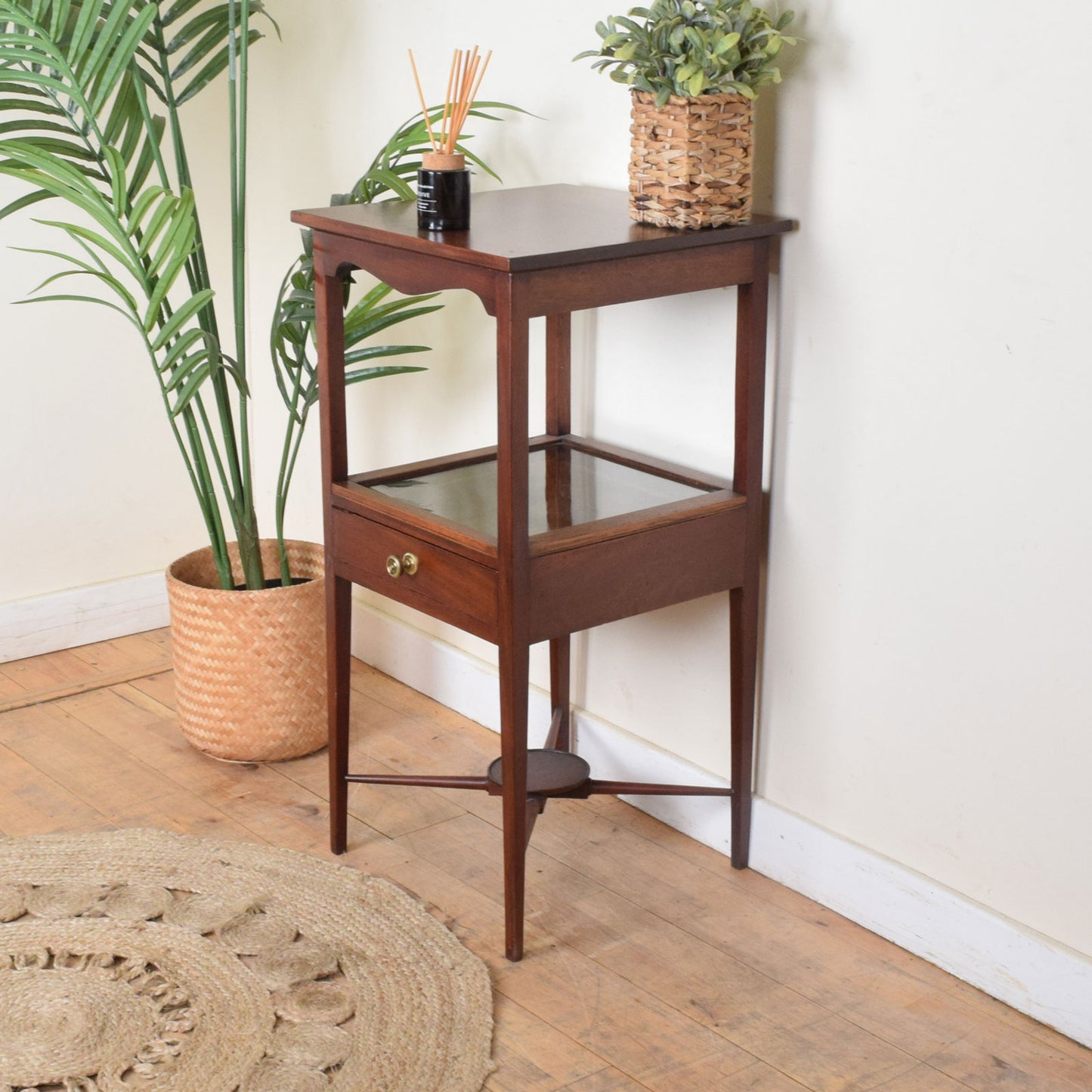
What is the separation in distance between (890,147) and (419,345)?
3.79 feet

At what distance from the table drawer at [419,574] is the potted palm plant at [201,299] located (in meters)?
0.42

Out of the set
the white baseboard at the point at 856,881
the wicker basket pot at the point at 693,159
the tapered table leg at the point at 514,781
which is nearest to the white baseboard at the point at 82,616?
the white baseboard at the point at 856,881

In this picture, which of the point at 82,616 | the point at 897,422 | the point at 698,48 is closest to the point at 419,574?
the point at 897,422

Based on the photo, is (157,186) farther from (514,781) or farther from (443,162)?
(514,781)

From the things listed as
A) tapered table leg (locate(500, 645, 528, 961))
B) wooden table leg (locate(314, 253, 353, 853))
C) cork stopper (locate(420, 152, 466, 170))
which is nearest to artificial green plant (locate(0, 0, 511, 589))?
wooden table leg (locate(314, 253, 353, 853))

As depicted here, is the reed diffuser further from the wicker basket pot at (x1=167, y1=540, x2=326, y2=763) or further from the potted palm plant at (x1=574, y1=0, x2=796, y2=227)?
the wicker basket pot at (x1=167, y1=540, x2=326, y2=763)

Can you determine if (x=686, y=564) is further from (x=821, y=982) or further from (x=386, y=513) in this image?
(x=821, y=982)

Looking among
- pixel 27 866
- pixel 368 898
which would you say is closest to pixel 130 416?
pixel 27 866

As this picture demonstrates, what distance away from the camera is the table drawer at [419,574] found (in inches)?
77.7

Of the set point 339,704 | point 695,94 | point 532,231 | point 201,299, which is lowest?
point 339,704

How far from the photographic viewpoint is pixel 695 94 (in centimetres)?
184

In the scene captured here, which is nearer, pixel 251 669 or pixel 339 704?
pixel 339 704

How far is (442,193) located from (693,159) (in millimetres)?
340

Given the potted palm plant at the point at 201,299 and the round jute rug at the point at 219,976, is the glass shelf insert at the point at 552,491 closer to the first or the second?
the potted palm plant at the point at 201,299
